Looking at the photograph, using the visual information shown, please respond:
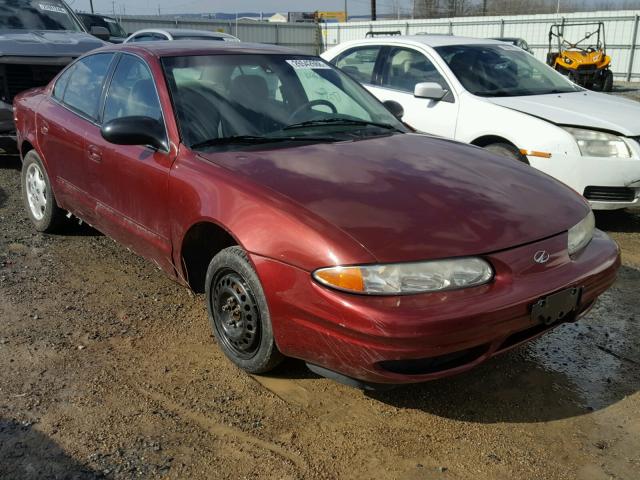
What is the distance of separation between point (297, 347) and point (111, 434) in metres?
0.85

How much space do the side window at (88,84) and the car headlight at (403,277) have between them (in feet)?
8.16

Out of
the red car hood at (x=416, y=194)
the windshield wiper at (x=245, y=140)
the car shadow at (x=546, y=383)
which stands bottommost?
the car shadow at (x=546, y=383)

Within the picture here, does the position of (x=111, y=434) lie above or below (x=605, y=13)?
below

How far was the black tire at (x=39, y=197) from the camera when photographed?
4.75 meters

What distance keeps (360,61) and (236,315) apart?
4.83 m

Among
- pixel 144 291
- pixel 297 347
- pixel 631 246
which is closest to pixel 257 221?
pixel 297 347

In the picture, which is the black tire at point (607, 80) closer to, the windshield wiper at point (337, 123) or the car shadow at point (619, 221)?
the car shadow at point (619, 221)

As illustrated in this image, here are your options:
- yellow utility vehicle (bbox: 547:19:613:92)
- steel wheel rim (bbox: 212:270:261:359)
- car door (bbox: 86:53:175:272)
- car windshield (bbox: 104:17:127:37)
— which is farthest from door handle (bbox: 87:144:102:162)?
yellow utility vehicle (bbox: 547:19:613:92)

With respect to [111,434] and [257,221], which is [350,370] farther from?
[111,434]

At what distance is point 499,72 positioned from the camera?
6191 millimetres

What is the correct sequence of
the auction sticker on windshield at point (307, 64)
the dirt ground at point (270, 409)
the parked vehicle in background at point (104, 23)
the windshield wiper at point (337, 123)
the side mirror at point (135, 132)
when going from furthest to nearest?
1. the parked vehicle in background at point (104, 23)
2. the auction sticker on windshield at point (307, 64)
3. the windshield wiper at point (337, 123)
4. the side mirror at point (135, 132)
5. the dirt ground at point (270, 409)

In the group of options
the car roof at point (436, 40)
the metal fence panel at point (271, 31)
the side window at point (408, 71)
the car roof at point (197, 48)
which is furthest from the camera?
the metal fence panel at point (271, 31)

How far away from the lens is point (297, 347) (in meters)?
2.53

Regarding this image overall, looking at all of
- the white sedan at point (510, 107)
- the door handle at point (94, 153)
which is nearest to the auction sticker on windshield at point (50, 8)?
the white sedan at point (510, 107)
